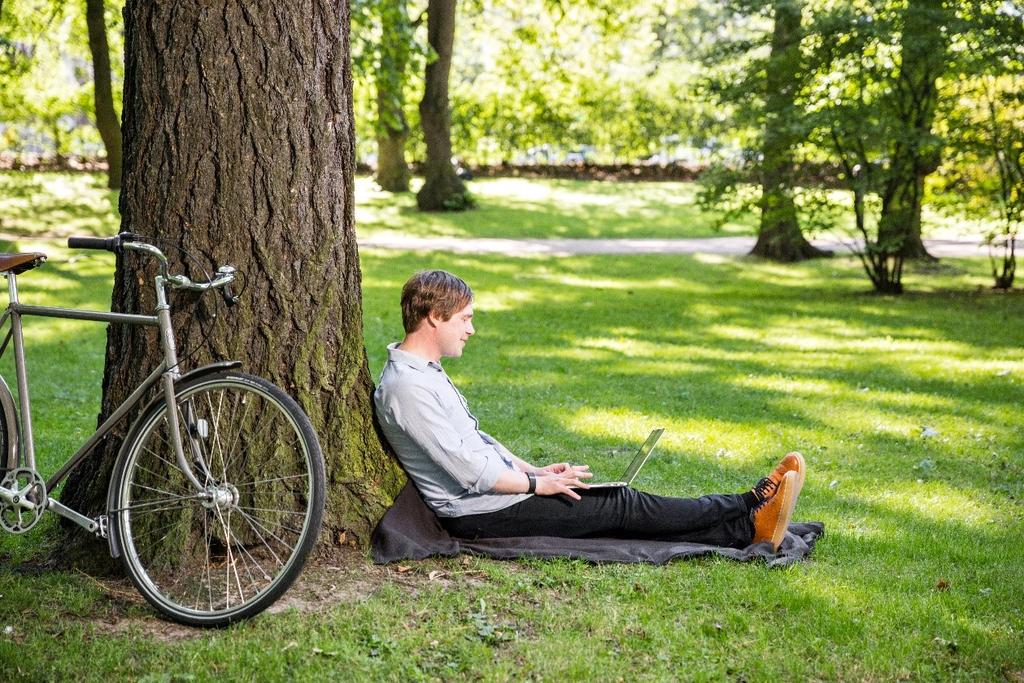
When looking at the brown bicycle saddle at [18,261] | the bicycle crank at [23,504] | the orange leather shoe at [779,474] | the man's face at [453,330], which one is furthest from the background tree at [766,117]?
the bicycle crank at [23,504]

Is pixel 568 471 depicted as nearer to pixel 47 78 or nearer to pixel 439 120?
pixel 439 120

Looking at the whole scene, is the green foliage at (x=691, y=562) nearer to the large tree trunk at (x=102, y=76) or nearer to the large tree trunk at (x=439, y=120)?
the large tree trunk at (x=102, y=76)

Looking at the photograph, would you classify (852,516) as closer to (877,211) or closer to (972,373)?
(972,373)

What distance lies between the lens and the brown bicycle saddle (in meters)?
4.20

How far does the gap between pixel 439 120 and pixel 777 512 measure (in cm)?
2126

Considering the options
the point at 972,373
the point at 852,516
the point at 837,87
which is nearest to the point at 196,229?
the point at 852,516

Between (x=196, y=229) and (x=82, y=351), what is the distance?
6.79 m

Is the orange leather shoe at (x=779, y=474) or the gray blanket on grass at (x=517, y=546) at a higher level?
the orange leather shoe at (x=779, y=474)

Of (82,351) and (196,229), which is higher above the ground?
(196,229)

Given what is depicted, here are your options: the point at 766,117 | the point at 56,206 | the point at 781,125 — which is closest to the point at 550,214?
the point at 56,206

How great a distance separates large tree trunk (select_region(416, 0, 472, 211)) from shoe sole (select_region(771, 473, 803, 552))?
18.4 metres

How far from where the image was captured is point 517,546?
4660 millimetres

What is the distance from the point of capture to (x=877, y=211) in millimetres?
14586

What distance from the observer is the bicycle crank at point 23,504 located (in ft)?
13.7
